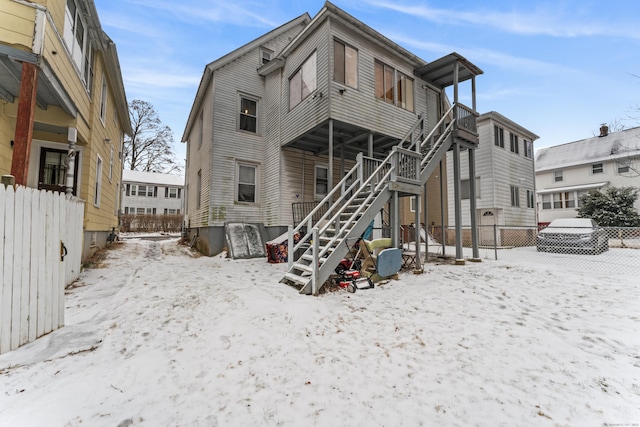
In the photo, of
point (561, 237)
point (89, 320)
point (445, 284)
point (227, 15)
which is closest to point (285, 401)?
point (89, 320)

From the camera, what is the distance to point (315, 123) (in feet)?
29.1

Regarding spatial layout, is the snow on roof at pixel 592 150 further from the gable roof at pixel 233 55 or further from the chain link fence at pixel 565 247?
the gable roof at pixel 233 55

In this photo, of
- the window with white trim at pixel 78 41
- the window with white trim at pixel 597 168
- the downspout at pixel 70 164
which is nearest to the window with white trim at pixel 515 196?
the window with white trim at pixel 597 168

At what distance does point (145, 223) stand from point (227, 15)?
2132 cm

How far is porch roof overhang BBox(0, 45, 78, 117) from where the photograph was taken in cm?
448

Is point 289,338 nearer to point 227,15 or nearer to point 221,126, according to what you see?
point 221,126

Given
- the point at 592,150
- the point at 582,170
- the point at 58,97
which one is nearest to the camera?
the point at 58,97

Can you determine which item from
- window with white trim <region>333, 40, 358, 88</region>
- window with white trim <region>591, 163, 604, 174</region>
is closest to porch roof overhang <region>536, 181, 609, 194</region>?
window with white trim <region>591, 163, 604, 174</region>

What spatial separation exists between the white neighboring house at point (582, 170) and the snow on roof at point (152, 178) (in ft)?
132

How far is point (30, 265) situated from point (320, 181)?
9.77 metres

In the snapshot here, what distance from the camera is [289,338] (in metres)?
3.39

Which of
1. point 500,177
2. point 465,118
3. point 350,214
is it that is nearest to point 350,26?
point 465,118

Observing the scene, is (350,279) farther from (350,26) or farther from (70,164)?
(350,26)

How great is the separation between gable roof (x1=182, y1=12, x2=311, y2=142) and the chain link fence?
36.7ft
